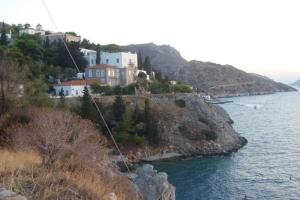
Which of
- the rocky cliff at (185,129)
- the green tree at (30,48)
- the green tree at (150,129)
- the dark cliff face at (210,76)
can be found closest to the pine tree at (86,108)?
the rocky cliff at (185,129)

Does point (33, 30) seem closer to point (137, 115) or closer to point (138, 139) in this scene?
point (137, 115)

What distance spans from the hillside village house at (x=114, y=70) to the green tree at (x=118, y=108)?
10.9 m

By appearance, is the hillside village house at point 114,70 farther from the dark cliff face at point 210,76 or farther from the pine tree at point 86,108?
the dark cliff face at point 210,76

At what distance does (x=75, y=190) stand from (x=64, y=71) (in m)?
51.3

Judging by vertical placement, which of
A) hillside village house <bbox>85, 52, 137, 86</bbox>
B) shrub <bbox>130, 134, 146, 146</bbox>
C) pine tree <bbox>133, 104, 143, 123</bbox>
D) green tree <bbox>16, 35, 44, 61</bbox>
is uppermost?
green tree <bbox>16, 35, 44, 61</bbox>

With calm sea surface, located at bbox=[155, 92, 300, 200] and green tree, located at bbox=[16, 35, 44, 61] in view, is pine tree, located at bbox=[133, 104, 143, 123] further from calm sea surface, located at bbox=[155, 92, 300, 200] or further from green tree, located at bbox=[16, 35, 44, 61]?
green tree, located at bbox=[16, 35, 44, 61]

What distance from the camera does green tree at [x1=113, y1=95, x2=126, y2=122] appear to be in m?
45.3

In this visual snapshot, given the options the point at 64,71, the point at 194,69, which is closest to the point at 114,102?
the point at 64,71

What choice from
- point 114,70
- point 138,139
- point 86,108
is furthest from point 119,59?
point 138,139

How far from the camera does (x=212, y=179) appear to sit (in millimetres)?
34562

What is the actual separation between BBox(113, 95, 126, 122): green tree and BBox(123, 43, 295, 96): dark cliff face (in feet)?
373

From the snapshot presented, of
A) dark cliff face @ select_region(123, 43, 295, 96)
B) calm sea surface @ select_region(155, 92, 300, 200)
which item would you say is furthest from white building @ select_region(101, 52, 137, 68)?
dark cliff face @ select_region(123, 43, 295, 96)

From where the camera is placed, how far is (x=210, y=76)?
17150cm

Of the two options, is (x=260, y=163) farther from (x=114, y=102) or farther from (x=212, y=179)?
(x=114, y=102)
